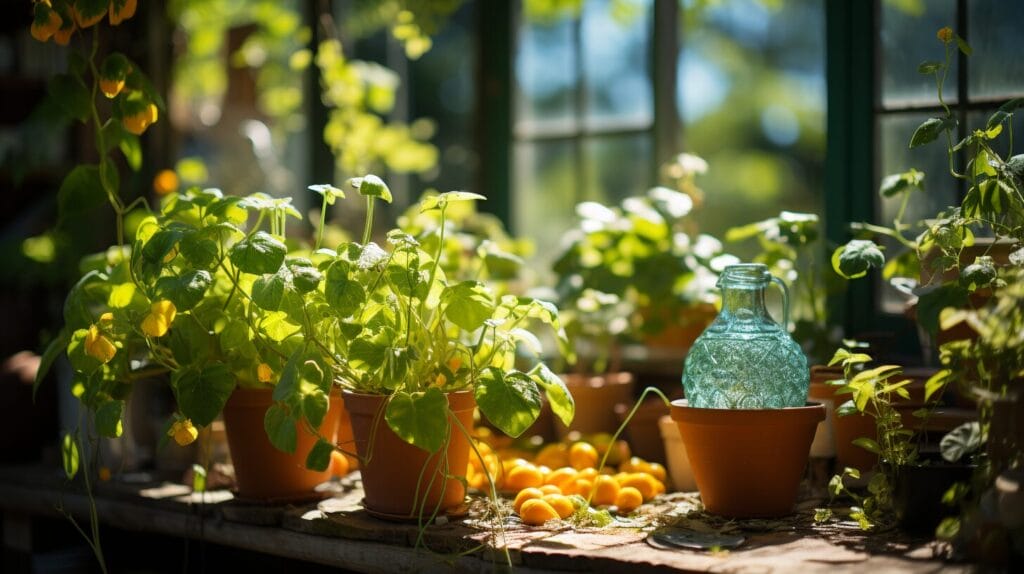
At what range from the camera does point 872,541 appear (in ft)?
5.77

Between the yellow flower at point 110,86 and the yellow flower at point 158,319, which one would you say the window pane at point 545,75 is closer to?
the yellow flower at point 110,86

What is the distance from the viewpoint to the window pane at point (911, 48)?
2447 mm

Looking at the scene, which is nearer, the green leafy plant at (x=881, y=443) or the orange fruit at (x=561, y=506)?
the green leafy plant at (x=881, y=443)

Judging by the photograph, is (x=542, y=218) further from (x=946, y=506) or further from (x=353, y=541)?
(x=946, y=506)

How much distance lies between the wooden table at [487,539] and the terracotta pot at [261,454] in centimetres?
4

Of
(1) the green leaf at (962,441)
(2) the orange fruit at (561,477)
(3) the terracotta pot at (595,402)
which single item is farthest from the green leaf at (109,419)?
(1) the green leaf at (962,441)

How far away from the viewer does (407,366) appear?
183 centimetres

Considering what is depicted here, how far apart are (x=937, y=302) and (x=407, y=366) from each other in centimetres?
90

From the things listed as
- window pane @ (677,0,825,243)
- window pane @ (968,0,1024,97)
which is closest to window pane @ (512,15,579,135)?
window pane @ (677,0,825,243)

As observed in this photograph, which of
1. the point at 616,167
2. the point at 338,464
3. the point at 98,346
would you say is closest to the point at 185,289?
the point at 98,346

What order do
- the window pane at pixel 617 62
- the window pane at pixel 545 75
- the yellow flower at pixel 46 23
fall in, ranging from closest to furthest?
the yellow flower at pixel 46 23 → the window pane at pixel 617 62 → the window pane at pixel 545 75

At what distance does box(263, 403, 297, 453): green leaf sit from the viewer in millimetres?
1739

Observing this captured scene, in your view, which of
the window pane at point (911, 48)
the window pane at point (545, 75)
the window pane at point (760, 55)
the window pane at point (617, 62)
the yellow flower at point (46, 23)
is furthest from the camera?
the window pane at point (545, 75)

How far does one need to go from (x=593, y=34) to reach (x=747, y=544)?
6.12 feet
